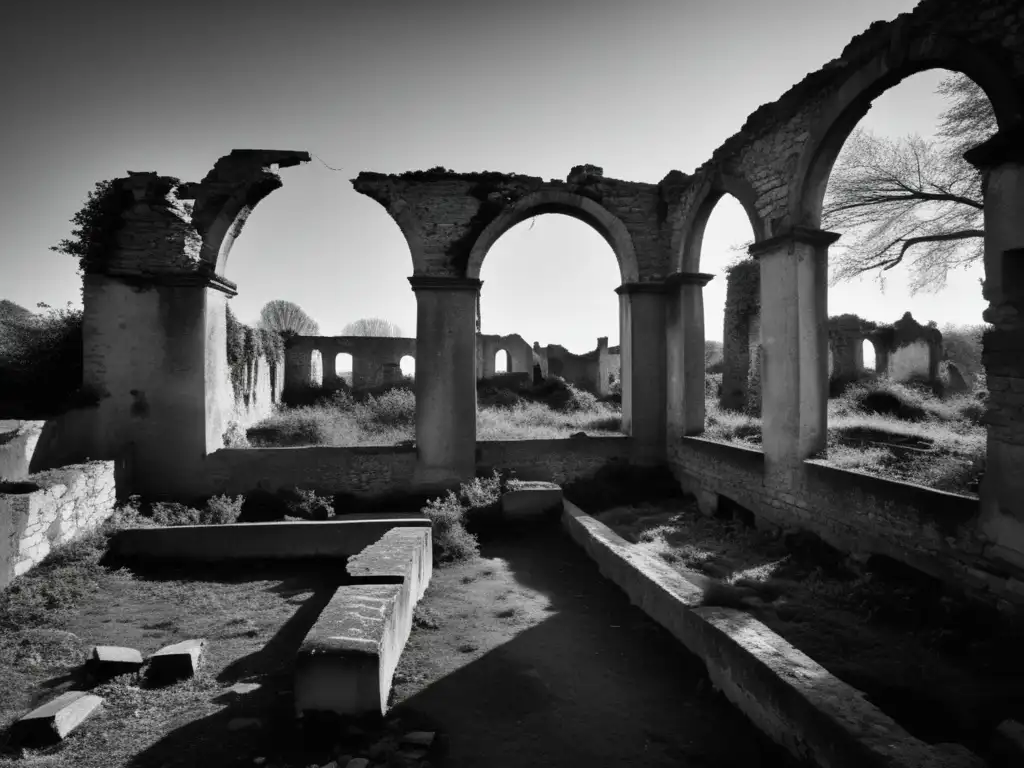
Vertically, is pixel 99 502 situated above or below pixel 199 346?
below

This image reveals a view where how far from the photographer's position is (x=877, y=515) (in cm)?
509

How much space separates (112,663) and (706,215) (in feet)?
27.1

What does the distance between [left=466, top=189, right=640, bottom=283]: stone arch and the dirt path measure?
498 cm

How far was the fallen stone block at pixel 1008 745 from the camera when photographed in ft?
7.75

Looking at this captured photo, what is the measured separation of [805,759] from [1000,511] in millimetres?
2475

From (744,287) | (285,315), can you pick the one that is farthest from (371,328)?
(744,287)

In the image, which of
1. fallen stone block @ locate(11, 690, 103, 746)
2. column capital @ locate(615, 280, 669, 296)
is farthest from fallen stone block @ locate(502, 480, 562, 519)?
fallen stone block @ locate(11, 690, 103, 746)

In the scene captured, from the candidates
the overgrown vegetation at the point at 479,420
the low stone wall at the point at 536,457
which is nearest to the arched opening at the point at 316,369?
the overgrown vegetation at the point at 479,420

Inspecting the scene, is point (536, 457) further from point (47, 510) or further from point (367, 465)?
point (47, 510)

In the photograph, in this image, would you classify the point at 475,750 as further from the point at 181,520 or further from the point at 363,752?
the point at 181,520

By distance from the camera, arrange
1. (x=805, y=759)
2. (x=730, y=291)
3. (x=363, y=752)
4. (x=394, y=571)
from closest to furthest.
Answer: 1. (x=805, y=759)
2. (x=363, y=752)
3. (x=394, y=571)
4. (x=730, y=291)

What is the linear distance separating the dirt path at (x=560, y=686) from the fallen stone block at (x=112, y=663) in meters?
1.71

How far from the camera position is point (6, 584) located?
5145mm

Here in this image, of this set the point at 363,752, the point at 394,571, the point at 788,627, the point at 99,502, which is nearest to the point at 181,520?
the point at 99,502
